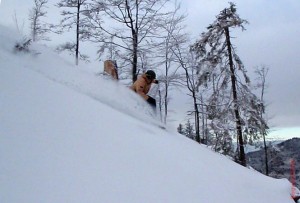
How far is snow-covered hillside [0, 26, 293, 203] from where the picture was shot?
83.4 inches

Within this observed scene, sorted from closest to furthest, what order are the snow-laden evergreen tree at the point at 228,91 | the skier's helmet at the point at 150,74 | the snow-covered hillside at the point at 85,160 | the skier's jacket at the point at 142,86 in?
the snow-covered hillside at the point at 85,160, the skier's jacket at the point at 142,86, the skier's helmet at the point at 150,74, the snow-laden evergreen tree at the point at 228,91

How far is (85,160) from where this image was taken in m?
2.60

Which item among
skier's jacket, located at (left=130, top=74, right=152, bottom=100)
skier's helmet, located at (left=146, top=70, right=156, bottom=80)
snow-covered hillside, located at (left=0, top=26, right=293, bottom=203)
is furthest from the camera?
skier's helmet, located at (left=146, top=70, right=156, bottom=80)

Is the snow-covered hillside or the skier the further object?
Result: the skier

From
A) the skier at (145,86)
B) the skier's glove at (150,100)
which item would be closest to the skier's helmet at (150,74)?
the skier at (145,86)

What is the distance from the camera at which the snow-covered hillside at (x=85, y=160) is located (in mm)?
2117

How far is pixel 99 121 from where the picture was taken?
3713 mm

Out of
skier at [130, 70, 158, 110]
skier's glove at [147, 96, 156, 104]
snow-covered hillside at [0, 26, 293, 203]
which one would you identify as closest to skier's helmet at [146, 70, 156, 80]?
skier at [130, 70, 158, 110]

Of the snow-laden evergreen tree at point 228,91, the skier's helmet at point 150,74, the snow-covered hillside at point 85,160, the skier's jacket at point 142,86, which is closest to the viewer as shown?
the snow-covered hillside at point 85,160

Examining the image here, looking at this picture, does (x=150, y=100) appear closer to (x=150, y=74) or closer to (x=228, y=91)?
(x=150, y=74)

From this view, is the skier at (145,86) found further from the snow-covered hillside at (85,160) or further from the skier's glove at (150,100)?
the snow-covered hillside at (85,160)

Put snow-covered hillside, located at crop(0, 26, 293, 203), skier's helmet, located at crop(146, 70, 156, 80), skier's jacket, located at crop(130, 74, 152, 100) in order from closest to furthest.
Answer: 1. snow-covered hillside, located at crop(0, 26, 293, 203)
2. skier's jacket, located at crop(130, 74, 152, 100)
3. skier's helmet, located at crop(146, 70, 156, 80)

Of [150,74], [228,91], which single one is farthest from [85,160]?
[228,91]

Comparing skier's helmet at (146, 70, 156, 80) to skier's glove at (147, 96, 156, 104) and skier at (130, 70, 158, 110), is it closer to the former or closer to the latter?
skier at (130, 70, 158, 110)
